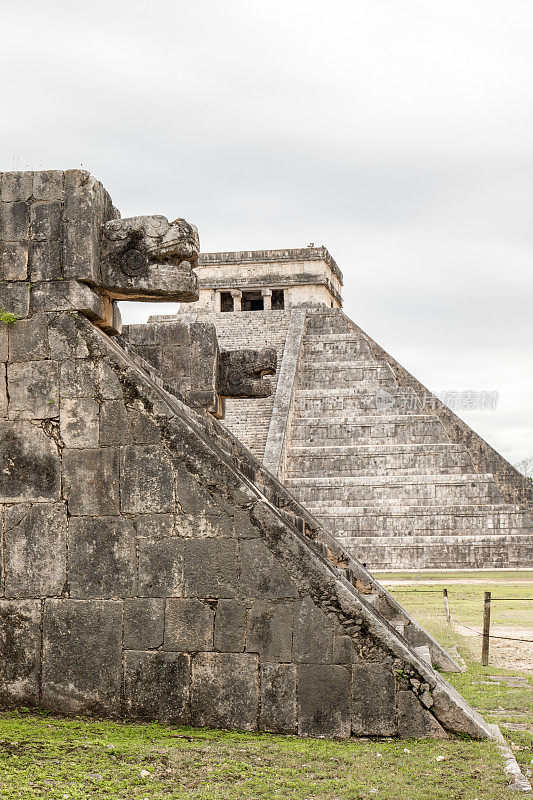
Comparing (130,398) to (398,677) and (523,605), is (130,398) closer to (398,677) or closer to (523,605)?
(398,677)

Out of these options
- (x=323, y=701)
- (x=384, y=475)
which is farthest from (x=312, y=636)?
(x=384, y=475)

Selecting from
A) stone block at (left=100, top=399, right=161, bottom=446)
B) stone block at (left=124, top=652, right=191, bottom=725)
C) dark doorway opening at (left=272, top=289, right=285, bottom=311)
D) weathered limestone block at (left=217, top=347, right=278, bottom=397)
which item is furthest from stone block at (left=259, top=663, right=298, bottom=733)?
dark doorway opening at (left=272, top=289, right=285, bottom=311)

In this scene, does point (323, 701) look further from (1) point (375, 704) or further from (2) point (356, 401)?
(2) point (356, 401)

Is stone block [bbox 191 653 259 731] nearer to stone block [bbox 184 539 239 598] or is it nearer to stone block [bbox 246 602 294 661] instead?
stone block [bbox 246 602 294 661]

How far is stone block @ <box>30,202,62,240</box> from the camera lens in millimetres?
6785

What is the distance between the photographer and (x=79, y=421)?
6.64 metres

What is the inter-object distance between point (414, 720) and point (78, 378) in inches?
128

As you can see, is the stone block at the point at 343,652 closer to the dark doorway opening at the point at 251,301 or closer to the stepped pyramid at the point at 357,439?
the stepped pyramid at the point at 357,439

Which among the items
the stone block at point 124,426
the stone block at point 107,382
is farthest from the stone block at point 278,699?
the stone block at point 107,382

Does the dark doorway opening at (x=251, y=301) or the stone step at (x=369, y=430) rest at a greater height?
the dark doorway opening at (x=251, y=301)

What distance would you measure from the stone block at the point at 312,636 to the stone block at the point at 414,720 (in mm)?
545

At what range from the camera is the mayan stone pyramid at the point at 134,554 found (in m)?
6.12

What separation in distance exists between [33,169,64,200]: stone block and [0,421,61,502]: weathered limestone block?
1.66 meters

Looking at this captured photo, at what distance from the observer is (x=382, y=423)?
3083 cm
